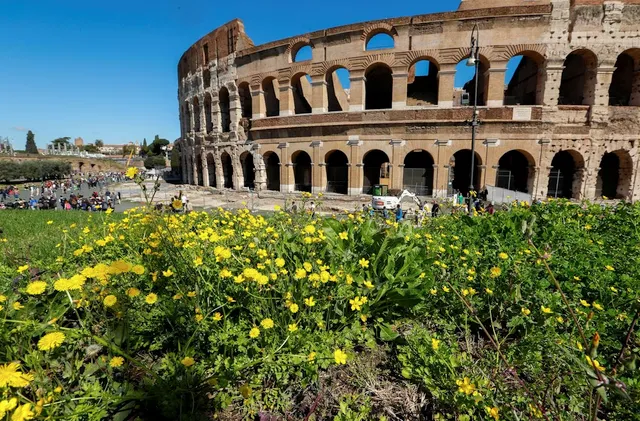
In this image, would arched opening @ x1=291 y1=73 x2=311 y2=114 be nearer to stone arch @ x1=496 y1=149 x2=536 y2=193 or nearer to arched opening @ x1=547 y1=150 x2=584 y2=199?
stone arch @ x1=496 y1=149 x2=536 y2=193

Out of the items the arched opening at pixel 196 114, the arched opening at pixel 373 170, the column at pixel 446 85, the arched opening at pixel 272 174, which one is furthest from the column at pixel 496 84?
the arched opening at pixel 196 114

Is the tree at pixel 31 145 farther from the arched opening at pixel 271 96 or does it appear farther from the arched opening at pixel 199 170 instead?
the arched opening at pixel 271 96

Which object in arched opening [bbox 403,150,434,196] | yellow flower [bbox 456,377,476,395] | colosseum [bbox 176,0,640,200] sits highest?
colosseum [bbox 176,0,640,200]

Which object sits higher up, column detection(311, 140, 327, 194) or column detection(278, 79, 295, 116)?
column detection(278, 79, 295, 116)

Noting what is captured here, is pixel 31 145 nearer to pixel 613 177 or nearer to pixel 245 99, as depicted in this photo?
pixel 245 99

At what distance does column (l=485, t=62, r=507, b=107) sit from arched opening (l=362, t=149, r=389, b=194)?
7045mm

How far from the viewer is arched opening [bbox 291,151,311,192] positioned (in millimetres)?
22842

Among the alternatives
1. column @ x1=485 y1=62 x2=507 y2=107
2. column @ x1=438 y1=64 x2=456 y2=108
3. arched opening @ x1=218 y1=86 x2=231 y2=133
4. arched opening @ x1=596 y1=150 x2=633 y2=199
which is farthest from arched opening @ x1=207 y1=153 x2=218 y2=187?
arched opening @ x1=596 y1=150 x2=633 y2=199

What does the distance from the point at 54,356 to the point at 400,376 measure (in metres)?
2.25

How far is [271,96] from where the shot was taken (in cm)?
2306

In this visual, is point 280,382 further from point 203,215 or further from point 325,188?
point 325,188

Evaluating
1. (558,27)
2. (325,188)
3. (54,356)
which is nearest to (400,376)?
(54,356)

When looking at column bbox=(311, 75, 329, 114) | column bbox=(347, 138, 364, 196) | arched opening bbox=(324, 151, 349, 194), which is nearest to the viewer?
column bbox=(347, 138, 364, 196)

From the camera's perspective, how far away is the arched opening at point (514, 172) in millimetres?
18219
